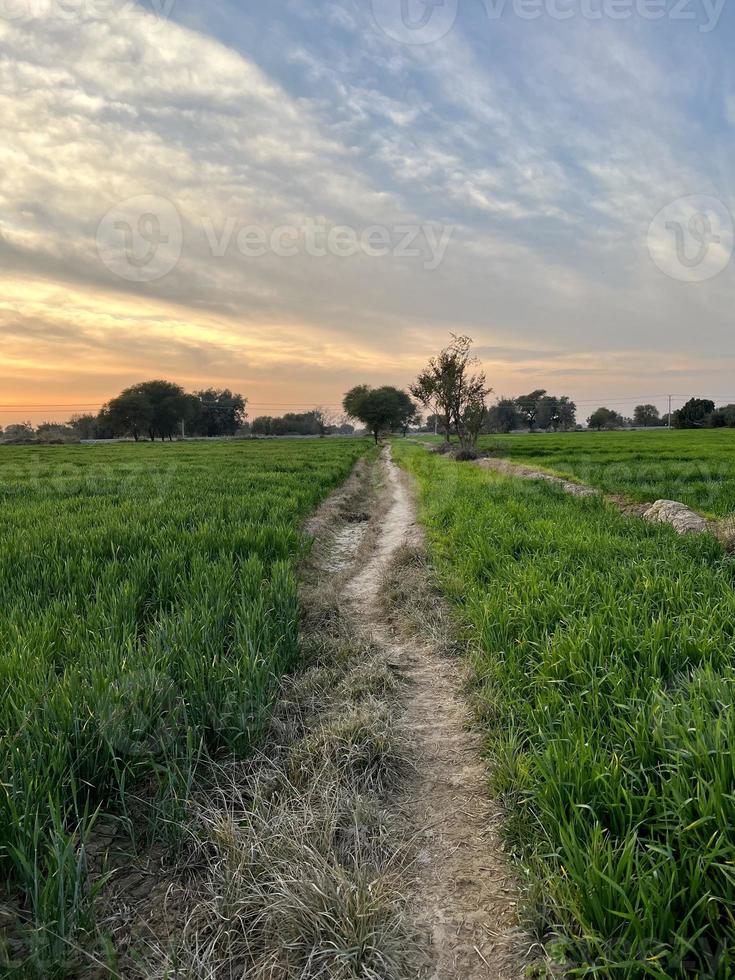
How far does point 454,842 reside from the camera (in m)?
2.28

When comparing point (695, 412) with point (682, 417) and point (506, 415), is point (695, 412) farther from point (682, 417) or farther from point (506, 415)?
point (506, 415)

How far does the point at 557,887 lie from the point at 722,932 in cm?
50

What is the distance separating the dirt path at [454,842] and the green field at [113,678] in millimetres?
1034

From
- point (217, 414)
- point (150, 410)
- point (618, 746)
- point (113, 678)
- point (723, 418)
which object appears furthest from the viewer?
point (217, 414)

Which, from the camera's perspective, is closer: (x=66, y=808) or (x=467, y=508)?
(x=66, y=808)

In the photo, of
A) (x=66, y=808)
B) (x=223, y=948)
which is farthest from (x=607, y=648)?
(x=66, y=808)

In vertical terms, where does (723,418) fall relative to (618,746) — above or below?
above

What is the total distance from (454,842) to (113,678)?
2036 millimetres

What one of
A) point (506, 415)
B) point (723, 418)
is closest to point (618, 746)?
point (723, 418)

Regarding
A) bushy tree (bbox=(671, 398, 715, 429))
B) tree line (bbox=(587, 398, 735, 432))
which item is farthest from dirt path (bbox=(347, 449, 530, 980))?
bushy tree (bbox=(671, 398, 715, 429))

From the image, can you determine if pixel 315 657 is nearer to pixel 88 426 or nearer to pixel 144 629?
pixel 144 629

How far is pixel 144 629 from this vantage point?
160 inches

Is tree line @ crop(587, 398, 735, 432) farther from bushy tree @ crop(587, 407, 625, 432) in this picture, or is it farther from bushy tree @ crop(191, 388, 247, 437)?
bushy tree @ crop(191, 388, 247, 437)

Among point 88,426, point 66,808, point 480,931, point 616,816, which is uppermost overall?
point 88,426
